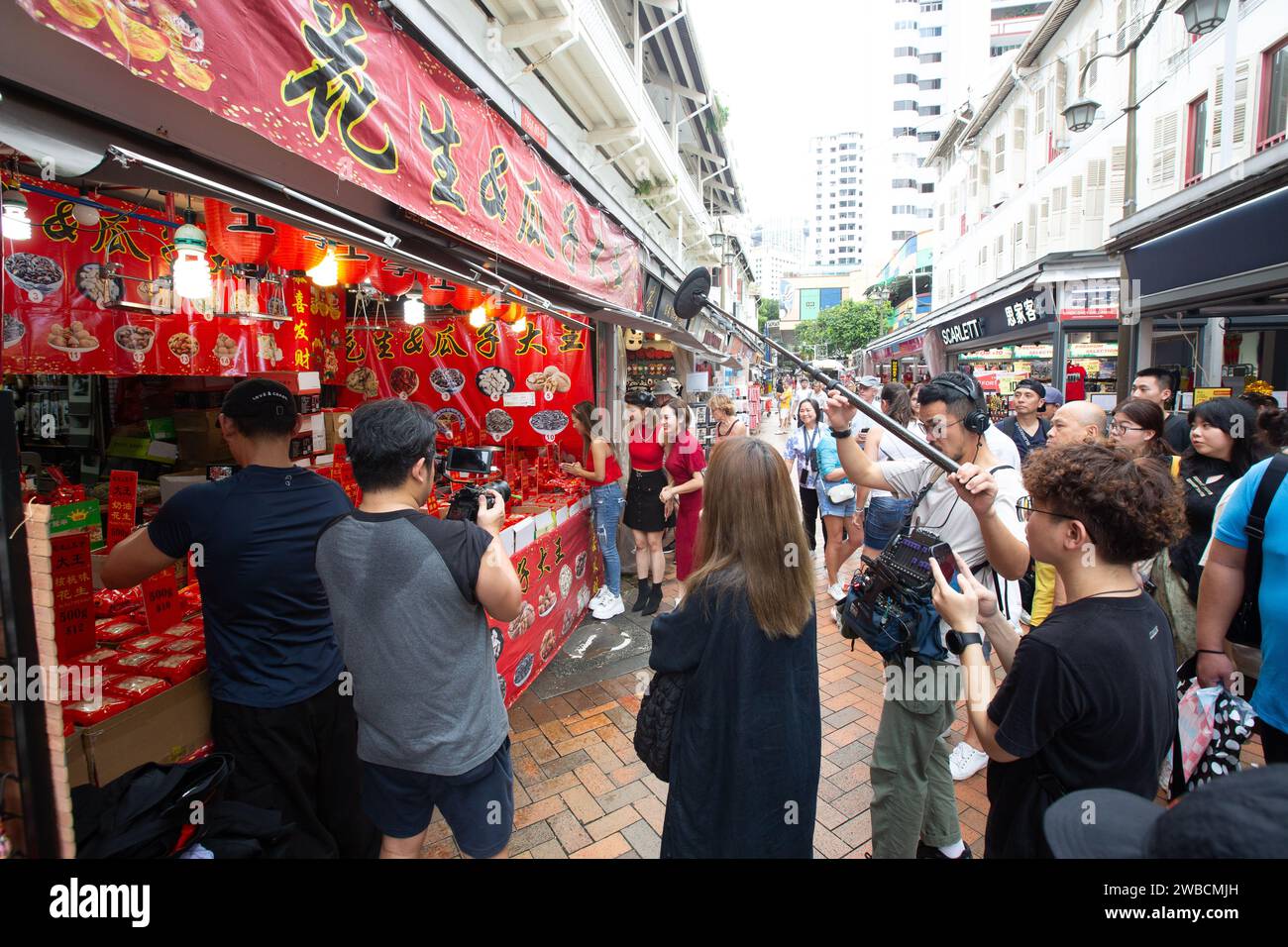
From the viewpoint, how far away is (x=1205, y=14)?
690 centimetres

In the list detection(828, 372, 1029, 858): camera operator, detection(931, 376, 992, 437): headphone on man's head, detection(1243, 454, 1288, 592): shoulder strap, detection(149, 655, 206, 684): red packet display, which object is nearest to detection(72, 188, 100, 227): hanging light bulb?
detection(149, 655, 206, 684): red packet display

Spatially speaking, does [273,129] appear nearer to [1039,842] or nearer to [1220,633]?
[1039,842]

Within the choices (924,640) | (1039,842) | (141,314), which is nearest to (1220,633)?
(924,640)

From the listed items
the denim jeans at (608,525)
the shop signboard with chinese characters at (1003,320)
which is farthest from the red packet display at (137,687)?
the shop signboard with chinese characters at (1003,320)

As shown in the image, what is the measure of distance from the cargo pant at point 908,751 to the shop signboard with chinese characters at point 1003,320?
12.8 meters

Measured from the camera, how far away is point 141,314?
3.99 metres

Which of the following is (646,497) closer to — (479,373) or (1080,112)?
(479,373)

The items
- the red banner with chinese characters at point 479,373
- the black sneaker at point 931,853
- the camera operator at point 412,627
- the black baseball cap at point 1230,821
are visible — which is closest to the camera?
the black baseball cap at point 1230,821

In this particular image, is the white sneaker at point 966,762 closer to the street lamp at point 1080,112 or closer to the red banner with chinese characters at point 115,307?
the red banner with chinese characters at point 115,307

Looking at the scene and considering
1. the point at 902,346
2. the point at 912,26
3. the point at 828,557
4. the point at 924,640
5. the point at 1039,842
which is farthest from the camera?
the point at 912,26

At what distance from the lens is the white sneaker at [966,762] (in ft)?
11.0

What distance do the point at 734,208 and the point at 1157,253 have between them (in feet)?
41.2

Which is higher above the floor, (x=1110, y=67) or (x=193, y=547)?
(x=1110, y=67)
